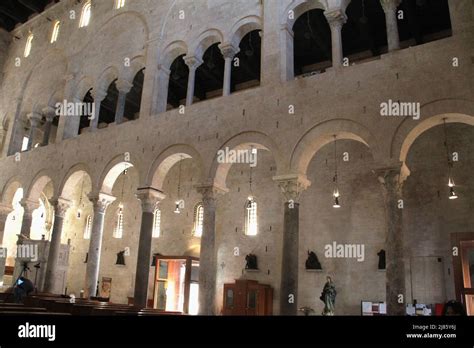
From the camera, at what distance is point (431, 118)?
9844 millimetres

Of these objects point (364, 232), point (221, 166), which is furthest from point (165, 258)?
point (364, 232)

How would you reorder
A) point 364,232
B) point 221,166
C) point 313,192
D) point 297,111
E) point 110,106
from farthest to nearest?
point 110,106 → point 313,192 → point 364,232 → point 221,166 → point 297,111

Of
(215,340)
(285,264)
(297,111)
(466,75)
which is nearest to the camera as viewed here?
(215,340)

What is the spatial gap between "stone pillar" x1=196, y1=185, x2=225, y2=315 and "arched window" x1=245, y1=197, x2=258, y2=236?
420 centimetres

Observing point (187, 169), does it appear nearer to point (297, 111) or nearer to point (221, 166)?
point (221, 166)

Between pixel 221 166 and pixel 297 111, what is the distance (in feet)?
9.89

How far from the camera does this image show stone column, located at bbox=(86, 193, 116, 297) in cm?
1559

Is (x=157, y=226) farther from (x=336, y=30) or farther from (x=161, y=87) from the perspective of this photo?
(x=336, y=30)

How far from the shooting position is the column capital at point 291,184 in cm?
1139

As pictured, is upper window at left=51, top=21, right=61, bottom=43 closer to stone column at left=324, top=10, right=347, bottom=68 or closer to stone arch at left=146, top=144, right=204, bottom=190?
stone arch at left=146, top=144, right=204, bottom=190

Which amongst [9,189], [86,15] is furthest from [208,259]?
[86,15]

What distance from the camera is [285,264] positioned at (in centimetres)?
1109

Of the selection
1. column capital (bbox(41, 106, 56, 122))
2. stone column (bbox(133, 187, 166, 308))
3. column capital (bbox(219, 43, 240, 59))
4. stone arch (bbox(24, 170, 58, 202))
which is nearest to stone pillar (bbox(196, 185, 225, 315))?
stone column (bbox(133, 187, 166, 308))

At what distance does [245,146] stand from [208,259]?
365cm
